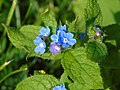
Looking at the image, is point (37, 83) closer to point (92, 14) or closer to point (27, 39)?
point (27, 39)

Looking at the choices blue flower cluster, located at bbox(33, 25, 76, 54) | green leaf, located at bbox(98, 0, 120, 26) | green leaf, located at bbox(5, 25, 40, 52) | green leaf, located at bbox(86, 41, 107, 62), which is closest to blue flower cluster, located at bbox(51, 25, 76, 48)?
blue flower cluster, located at bbox(33, 25, 76, 54)

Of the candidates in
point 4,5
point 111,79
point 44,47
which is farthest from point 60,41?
point 4,5

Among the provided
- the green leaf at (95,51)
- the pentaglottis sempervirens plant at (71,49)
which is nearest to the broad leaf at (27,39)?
the pentaglottis sempervirens plant at (71,49)

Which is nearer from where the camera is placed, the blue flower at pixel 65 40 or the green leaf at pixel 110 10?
the blue flower at pixel 65 40

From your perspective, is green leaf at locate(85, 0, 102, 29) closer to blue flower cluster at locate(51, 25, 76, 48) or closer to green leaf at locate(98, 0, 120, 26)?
blue flower cluster at locate(51, 25, 76, 48)

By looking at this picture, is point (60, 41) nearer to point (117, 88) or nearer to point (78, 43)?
point (78, 43)

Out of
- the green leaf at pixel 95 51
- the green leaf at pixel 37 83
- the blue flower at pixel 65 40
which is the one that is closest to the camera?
the green leaf at pixel 95 51

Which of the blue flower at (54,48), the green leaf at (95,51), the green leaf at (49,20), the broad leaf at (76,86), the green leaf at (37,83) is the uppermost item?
the green leaf at (49,20)

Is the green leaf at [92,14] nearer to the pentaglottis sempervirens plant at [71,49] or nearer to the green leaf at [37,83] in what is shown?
the pentaglottis sempervirens plant at [71,49]

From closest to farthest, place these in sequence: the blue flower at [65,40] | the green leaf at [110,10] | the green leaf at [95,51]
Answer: the green leaf at [95,51] → the blue flower at [65,40] → the green leaf at [110,10]

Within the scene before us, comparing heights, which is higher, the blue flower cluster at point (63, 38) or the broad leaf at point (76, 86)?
the blue flower cluster at point (63, 38)
